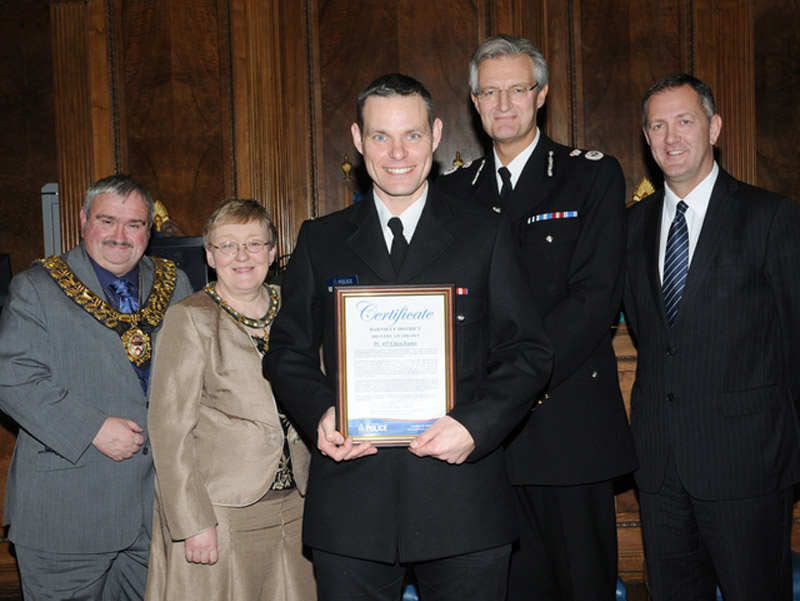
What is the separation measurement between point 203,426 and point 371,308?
2.90ft

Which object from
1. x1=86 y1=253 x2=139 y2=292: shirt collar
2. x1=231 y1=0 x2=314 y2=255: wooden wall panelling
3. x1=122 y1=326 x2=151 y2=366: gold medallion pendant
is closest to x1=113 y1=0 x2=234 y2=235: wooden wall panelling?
x1=231 y1=0 x2=314 y2=255: wooden wall panelling

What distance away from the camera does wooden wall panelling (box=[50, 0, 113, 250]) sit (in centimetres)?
465

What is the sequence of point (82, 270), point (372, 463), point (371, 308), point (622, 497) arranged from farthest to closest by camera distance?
point (622, 497)
point (82, 270)
point (372, 463)
point (371, 308)

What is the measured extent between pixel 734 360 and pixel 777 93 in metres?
3.32

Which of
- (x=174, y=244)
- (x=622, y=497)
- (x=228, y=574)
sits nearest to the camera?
(x=228, y=574)

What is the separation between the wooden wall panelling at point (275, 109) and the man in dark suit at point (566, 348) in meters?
2.67

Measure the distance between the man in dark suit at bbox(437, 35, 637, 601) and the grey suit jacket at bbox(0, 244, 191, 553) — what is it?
1260 mm

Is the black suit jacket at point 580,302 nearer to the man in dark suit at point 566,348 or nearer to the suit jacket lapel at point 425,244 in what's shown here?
the man in dark suit at point 566,348

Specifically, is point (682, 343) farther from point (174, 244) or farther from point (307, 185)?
point (307, 185)

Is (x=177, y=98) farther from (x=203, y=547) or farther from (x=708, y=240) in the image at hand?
(x=708, y=240)

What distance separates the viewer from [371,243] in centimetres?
177

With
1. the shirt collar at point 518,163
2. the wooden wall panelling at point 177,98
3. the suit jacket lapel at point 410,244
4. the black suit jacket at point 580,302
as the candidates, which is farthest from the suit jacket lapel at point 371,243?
the wooden wall panelling at point 177,98

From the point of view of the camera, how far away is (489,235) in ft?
5.77

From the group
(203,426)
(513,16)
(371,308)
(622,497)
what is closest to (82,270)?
(203,426)
